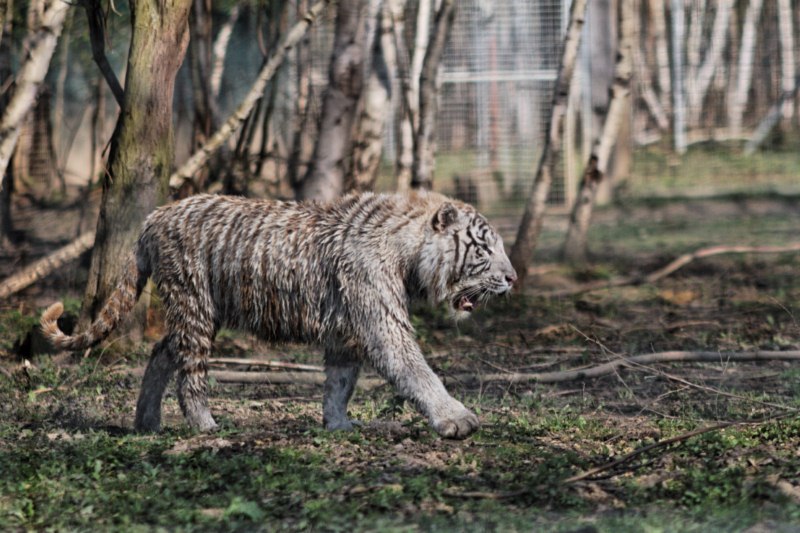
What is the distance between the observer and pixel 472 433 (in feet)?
20.2

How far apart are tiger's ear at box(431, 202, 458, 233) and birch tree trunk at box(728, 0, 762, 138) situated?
9.96m

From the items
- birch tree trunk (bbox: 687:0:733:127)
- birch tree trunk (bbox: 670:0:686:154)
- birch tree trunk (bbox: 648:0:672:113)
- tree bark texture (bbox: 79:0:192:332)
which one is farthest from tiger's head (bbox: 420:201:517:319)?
birch tree trunk (bbox: 648:0:672:113)

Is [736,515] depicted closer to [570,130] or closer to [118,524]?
[118,524]

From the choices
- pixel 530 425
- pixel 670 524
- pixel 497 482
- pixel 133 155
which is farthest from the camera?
pixel 133 155

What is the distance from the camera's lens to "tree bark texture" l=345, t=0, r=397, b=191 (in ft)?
38.1

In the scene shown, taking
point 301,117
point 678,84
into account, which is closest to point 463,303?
point 301,117

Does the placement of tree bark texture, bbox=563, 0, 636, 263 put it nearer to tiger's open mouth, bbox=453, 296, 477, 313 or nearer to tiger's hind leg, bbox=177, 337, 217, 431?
tiger's open mouth, bbox=453, 296, 477, 313

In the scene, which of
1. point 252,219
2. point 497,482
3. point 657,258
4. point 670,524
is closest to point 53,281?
point 252,219

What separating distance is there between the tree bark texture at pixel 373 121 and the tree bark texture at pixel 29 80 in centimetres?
366

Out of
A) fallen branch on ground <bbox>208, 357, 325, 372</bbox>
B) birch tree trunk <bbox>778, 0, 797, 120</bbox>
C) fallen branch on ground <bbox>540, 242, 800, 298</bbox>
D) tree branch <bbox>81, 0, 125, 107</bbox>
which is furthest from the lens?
birch tree trunk <bbox>778, 0, 797, 120</bbox>

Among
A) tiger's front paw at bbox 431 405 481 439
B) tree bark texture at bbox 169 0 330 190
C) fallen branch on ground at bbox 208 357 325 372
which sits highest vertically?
tree bark texture at bbox 169 0 330 190

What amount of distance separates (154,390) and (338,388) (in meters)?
1.06

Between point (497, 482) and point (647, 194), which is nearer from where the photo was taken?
point (497, 482)

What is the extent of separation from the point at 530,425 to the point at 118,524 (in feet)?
8.38
